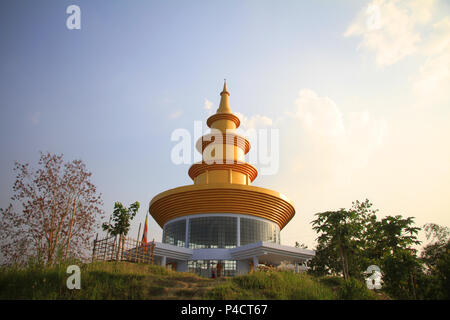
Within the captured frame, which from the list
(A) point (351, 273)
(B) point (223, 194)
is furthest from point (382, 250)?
(B) point (223, 194)

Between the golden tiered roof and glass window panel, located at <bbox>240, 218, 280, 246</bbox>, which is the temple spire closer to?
the golden tiered roof

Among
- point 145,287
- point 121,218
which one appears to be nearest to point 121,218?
point 121,218

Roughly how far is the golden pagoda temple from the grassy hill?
532 inches

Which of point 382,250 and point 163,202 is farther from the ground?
point 163,202

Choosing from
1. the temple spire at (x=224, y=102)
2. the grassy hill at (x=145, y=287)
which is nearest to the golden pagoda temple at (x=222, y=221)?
the temple spire at (x=224, y=102)

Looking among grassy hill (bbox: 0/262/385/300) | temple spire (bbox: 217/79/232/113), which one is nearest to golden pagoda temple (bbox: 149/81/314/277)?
temple spire (bbox: 217/79/232/113)

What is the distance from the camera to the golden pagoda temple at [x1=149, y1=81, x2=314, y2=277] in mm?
29141

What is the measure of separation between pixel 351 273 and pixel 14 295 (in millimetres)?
22586

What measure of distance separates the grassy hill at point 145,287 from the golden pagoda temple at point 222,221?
1351 cm

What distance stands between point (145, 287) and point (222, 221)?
62.3 ft
